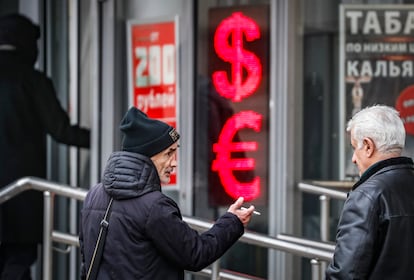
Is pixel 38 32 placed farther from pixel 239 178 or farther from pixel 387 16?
pixel 387 16

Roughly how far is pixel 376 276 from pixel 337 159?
2831 millimetres

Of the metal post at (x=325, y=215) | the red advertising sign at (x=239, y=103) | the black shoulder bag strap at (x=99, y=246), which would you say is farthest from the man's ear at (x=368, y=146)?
the red advertising sign at (x=239, y=103)

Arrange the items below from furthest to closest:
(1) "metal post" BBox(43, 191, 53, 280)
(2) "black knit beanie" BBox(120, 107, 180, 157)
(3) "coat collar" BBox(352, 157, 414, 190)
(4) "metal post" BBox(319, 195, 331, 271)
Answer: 1. (4) "metal post" BBox(319, 195, 331, 271)
2. (1) "metal post" BBox(43, 191, 53, 280)
3. (2) "black knit beanie" BBox(120, 107, 180, 157)
4. (3) "coat collar" BBox(352, 157, 414, 190)

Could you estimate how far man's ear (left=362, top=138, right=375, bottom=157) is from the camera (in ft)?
12.0

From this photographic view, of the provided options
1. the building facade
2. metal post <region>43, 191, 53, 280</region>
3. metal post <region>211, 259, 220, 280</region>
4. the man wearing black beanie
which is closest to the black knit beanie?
the man wearing black beanie

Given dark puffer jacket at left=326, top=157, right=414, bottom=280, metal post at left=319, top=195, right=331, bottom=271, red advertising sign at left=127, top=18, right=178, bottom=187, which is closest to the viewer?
dark puffer jacket at left=326, top=157, right=414, bottom=280

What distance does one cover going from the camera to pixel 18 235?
21.4 ft

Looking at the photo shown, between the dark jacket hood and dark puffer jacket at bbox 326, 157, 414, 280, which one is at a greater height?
the dark jacket hood

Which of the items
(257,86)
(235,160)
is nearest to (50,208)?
(235,160)

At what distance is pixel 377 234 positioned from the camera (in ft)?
11.6

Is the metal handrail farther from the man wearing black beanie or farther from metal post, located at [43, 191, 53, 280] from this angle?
the man wearing black beanie

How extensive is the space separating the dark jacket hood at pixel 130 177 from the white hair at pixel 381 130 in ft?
2.78

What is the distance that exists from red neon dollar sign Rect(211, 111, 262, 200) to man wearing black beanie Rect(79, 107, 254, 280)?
220cm

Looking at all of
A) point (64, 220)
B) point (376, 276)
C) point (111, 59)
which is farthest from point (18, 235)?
point (376, 276)
